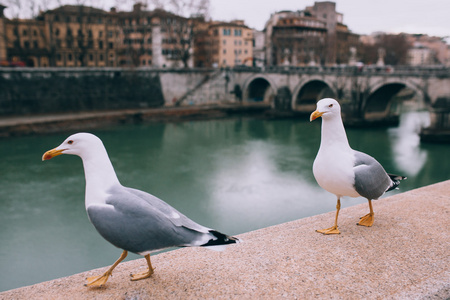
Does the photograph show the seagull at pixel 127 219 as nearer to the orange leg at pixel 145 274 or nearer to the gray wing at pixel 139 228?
the gray wing at pixel 139 228

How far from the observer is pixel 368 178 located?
3.22m

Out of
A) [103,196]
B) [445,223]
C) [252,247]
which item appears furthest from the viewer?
[445,223]

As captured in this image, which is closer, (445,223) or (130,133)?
(445,223)

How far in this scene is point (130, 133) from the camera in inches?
824

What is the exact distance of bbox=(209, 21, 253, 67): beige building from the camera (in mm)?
39219

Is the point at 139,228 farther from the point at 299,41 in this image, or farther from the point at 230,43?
the point at 299,41

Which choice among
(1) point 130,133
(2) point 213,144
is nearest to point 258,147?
(2) point 213,144

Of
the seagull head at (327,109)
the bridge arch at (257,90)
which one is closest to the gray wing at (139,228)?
the seagull head at (327,109)

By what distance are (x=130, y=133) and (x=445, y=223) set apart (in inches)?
743

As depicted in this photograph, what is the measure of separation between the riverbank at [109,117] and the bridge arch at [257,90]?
1477 mm

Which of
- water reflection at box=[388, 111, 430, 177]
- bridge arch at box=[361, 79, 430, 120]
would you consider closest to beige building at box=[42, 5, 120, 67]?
bridge arch at box=[361, 79, 430, 120]

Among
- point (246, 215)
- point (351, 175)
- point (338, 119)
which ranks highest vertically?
point (338, 119)

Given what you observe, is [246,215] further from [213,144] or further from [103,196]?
[213,144]

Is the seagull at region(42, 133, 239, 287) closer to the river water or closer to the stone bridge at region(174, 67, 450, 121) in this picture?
the river water
